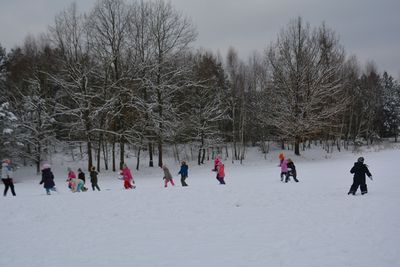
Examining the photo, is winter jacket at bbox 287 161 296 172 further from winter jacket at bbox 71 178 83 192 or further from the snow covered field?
winter jacket at bbox 71 178 83 192

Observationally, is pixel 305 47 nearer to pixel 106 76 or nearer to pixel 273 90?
pixel 273 90

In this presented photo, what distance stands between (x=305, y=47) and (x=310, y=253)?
34.5 m

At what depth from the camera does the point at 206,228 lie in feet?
37.5

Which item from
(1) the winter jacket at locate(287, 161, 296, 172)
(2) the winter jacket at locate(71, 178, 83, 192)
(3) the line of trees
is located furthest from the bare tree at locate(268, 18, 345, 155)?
(2) the winter jacket at locate(71, 178, 83, 192)

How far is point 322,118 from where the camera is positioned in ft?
128

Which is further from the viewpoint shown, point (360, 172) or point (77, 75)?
point (77, 75)

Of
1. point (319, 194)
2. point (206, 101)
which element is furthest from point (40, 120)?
point (319, 194)

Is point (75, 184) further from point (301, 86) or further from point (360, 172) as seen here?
point (301, 86)

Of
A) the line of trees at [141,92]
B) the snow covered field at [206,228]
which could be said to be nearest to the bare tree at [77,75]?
the line of trees at [141,92]

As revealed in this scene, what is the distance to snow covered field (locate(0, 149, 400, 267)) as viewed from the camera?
882 centimetres

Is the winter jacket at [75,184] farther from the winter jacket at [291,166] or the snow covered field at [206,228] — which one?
the winter jacket at [291,166]

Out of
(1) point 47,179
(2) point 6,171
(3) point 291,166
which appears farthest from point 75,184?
(3) point 291,166

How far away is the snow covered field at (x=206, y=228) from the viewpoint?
28.9 ft

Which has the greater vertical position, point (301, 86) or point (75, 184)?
point (301, 86)
